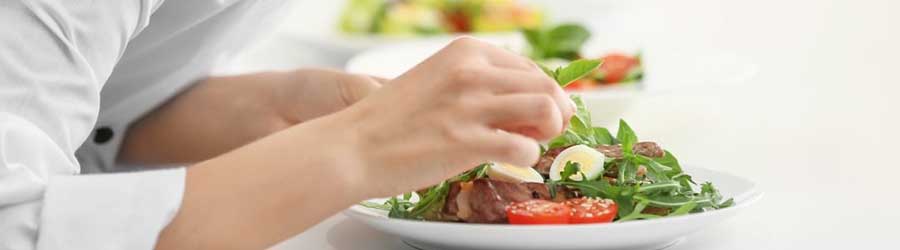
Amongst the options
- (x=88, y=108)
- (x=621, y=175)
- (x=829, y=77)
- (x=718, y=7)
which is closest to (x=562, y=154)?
(x=621, y=175)

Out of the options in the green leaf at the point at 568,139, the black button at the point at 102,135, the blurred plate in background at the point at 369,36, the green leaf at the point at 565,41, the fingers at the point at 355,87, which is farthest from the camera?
the blurred plate in background at the point at 369,36

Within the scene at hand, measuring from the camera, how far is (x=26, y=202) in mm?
798

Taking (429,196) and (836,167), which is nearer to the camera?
(429,196)

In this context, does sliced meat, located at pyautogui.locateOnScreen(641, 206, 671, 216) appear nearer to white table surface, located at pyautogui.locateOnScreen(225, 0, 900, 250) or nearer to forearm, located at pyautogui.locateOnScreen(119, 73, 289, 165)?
white table surface, located at pyautogui.locateOnScreen(225, 0, 900, 250)

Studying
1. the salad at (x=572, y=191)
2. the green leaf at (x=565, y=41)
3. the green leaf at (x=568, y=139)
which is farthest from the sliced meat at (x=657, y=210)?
the green leaf at (x=565, y=41)

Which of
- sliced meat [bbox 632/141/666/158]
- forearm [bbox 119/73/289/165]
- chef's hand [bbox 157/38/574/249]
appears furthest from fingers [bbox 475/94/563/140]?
forearm [bbox 119/73/289/165]

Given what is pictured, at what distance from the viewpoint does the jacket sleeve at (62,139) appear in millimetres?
790

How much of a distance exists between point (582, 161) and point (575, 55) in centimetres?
89

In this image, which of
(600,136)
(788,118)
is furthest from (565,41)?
(600,136)

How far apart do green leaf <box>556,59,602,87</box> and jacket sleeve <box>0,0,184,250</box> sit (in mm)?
279

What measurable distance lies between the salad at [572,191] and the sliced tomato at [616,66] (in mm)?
662

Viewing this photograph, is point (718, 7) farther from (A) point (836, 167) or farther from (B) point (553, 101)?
(B) point (553, 101)

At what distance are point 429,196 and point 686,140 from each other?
62 centimetres

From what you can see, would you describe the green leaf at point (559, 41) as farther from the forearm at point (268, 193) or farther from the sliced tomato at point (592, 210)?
the forearm at point (268, 193)
